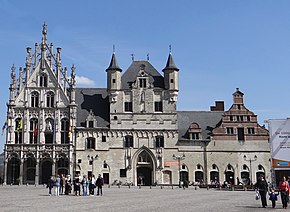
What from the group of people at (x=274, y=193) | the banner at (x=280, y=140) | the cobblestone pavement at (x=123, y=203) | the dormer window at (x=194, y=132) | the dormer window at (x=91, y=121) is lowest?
the cobblestone pavement at (x=123, y=203)

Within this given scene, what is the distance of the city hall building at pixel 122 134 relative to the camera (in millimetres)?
57656

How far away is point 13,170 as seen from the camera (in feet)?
188

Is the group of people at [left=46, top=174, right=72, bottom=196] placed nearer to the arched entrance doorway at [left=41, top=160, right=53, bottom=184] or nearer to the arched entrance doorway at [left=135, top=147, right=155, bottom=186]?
the arched entrance doorway at [left=41, top=160, right=53, bottom=184]

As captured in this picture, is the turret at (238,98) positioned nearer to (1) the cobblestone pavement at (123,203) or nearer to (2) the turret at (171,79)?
(2) the turret at (171,79)

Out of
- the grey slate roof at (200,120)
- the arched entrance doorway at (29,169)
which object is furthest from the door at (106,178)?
the grey slate roof at (200,120)

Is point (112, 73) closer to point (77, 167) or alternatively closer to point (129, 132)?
point (129, 132)

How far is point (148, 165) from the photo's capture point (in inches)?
2346

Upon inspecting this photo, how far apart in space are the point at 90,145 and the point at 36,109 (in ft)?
29.6

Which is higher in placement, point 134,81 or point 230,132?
point 134,81

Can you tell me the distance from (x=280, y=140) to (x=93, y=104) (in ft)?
103

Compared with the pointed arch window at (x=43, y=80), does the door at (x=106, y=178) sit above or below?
below

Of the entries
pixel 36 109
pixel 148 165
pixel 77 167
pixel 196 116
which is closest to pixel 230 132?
pixel 196 116

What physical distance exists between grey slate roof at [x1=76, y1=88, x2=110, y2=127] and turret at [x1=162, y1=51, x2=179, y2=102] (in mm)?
9429

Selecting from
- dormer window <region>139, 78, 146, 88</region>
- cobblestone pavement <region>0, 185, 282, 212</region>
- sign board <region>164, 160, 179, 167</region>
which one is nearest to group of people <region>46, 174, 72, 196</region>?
cobblestone pavement <region>0, 185, 282, 212</region>
